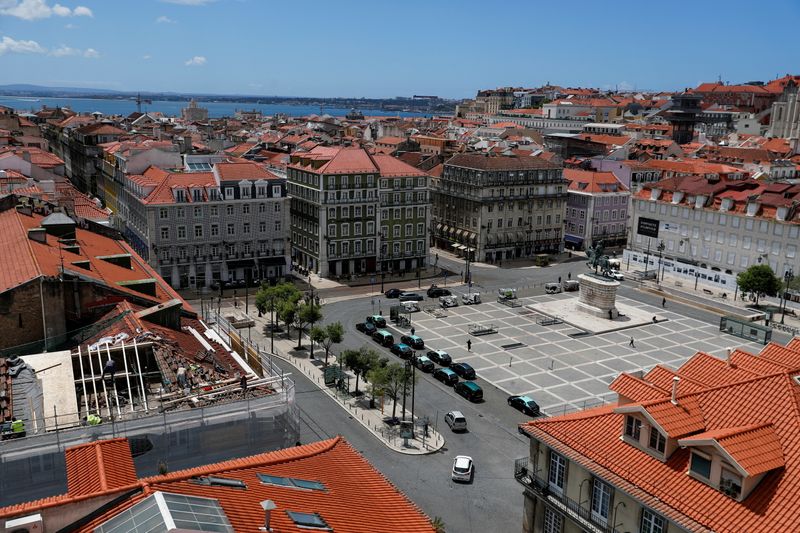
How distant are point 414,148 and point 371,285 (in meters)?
75.5

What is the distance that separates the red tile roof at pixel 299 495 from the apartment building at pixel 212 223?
61.0 m

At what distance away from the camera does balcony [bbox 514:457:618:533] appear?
2742 cm

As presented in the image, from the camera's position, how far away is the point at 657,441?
2589 centimetres

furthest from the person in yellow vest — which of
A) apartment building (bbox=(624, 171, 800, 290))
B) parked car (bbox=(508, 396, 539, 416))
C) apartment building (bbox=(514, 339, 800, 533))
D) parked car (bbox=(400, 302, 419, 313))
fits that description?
apartment building (bbox=(624, 171, 800, 290))

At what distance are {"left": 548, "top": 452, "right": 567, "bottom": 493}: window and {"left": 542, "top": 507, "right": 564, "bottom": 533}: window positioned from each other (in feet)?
3.72

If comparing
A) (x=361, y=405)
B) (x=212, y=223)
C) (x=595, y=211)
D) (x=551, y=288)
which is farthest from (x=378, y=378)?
(x=595, y=211)

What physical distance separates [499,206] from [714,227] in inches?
1184

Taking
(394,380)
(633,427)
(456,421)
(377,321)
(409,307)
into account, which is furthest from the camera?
(409,307)

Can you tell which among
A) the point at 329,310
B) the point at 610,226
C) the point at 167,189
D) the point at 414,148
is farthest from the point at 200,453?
the point at 414,148

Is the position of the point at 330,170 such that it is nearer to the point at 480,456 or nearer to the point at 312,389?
the point at 312,389

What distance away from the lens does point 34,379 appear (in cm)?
3016

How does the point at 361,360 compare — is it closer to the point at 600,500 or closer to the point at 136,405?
the point at 136,405

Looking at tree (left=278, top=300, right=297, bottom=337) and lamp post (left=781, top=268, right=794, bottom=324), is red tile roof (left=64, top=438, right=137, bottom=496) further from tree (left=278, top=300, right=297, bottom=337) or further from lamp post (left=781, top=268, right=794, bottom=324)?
lamp post (left=781, top=268, right=794, bottom=324)

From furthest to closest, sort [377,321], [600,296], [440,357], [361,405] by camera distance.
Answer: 1. [600,296]
2. [377,321]
3. [440,357]
4. [361,405]
